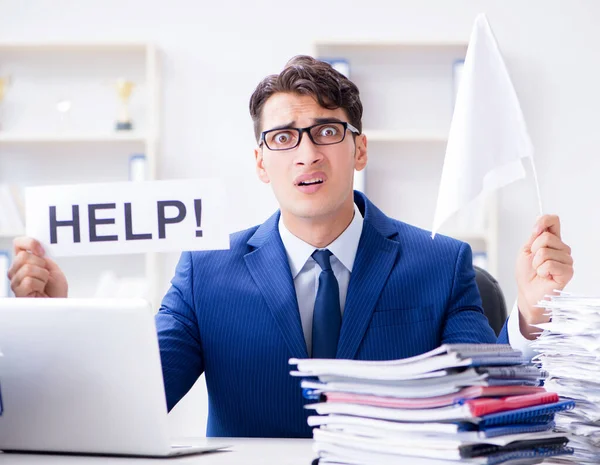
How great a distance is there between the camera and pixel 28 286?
5.60 ft

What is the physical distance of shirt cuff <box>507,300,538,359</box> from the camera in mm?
1726

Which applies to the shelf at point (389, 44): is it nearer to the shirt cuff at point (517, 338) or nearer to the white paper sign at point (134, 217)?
the shirt cuff at point (517, 338)

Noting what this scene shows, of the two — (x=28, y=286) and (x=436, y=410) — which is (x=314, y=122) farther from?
(x=436, y=410)

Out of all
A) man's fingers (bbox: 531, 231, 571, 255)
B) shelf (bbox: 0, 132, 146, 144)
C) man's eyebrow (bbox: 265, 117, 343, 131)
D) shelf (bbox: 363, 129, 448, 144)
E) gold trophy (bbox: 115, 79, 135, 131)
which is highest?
gold trophy (bbox: 115, 79, 135, 131)

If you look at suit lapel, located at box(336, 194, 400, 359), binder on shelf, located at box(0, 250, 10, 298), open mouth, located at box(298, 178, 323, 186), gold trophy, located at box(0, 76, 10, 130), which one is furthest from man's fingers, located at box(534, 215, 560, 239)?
gold trophy, located at box(0, 76, 10, 130)

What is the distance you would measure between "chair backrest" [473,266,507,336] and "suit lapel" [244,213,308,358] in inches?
23.8

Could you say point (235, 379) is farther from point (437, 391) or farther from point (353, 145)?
point (437, 391)

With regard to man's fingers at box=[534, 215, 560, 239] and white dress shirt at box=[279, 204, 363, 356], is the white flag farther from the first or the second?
white dress shirt at box=[279, 204, 363, 356]

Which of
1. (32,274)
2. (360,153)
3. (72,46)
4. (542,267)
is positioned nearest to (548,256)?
(542,267)

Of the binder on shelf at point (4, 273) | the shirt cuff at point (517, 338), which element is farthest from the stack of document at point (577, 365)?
the binder on shelf at point (4, 273)

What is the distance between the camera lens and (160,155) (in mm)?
4109

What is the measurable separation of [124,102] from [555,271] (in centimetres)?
283

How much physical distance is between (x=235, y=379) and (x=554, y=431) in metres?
0.94

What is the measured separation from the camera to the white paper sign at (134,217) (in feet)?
4.99
